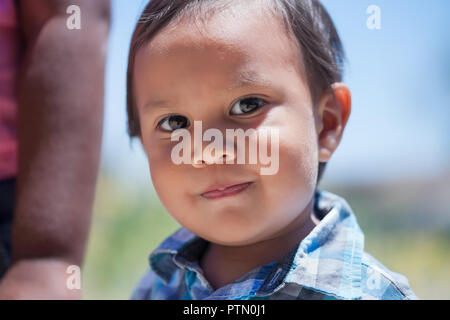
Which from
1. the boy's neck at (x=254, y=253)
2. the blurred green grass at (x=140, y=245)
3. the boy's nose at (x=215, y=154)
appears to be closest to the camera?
the boy's nose at (x=215, y=154)

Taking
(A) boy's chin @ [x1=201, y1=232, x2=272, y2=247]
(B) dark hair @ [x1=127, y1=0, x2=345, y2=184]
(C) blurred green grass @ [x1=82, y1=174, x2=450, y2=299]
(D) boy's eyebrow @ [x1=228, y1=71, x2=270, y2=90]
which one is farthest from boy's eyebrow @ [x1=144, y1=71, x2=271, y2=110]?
(C) blurred green grass @ [x1=82, y1=174, x2=450, y2=299]

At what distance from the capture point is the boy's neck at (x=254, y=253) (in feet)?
2.95

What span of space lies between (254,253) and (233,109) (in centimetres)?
26

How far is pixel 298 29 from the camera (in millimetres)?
862

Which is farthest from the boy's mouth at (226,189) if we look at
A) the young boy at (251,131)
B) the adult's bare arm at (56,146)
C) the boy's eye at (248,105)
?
the adult's bare arm at (56,146)

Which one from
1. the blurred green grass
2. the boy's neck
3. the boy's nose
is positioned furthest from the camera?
the blurred green grass

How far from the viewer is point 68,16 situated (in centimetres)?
97

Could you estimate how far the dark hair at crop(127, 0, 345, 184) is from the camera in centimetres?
83

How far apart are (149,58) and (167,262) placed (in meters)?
0.40

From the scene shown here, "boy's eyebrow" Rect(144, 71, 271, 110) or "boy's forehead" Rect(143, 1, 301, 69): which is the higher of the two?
"boy's forehead" Rect(143, 1, 301, 69)

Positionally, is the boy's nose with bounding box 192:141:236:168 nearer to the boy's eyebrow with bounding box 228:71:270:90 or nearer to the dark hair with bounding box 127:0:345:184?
the boy's eyebrow with bounding box 228:71:270:90

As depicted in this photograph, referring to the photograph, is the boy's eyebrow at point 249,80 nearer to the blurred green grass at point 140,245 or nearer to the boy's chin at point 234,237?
the boy's chin at point 234,237

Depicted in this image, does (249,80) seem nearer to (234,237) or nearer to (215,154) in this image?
(215,154)

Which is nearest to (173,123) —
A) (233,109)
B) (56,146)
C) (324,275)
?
(233,109)
